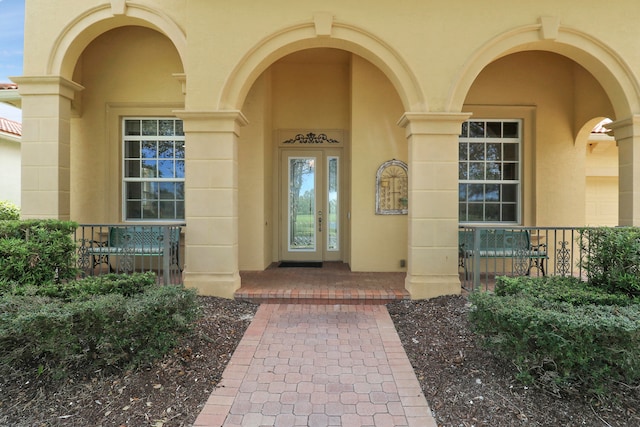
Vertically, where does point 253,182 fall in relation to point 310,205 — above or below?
above

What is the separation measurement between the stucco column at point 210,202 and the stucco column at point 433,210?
257 centimetres

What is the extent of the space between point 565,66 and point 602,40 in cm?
186

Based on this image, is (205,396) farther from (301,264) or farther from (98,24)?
(98,24)

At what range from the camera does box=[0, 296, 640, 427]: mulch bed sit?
2.62 m

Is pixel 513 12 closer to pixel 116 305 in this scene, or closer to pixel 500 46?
pixel 500 46

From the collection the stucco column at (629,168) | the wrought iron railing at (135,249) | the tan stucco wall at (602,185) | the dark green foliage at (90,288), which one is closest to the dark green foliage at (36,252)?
the dark green foliage at (90,288)

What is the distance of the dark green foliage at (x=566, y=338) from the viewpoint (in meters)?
2.56

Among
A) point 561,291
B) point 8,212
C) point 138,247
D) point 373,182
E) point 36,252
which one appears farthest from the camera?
point 8,212

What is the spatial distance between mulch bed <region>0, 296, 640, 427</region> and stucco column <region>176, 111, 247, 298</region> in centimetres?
170

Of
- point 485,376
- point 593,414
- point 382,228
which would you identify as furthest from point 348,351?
point 382,228

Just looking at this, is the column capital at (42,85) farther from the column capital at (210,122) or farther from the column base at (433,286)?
the column base at (433,286)

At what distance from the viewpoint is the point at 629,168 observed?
5453 millimetres

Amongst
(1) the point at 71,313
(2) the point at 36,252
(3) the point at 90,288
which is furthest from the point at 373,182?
(1) the point at 71,313

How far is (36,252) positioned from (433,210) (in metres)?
4.72
